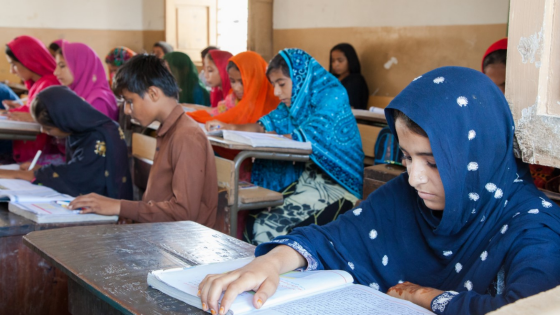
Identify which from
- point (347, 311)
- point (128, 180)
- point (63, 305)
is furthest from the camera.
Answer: point (128, 180)

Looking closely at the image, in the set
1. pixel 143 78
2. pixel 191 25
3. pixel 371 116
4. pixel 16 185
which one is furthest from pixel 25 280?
pixel 191 25

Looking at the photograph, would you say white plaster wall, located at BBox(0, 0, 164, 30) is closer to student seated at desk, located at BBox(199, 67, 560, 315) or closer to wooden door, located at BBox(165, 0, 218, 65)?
wooden door, located at BBox(165, 0, 218, 65)

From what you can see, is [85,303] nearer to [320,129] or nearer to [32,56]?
[320,129]

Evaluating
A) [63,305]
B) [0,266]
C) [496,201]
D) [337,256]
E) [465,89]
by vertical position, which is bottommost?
[63,305]

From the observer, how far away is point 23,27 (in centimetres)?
809

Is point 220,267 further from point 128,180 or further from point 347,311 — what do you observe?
point 128,180

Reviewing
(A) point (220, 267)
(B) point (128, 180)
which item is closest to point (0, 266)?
(B) point (128, 180)

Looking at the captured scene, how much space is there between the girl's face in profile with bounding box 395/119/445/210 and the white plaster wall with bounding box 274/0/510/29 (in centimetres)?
341

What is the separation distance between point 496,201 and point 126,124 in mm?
3447

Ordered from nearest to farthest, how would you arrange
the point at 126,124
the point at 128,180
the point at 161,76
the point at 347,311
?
the point at 347,311
the point at 161,76
the point at 128,180
the point at 126,124

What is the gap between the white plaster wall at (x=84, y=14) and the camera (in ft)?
26.4

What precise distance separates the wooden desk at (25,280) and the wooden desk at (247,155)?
79 centimetres

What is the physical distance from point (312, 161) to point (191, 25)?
5.72m

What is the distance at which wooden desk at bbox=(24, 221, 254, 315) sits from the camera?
1.04 meters
